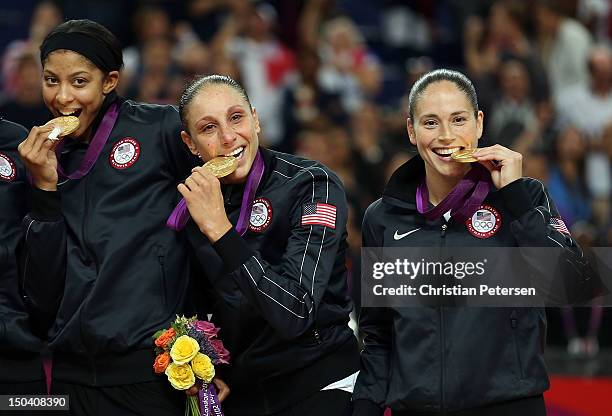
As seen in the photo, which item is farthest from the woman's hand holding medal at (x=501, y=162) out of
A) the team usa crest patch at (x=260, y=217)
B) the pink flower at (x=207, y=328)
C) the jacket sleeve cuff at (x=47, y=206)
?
the jacket sleeve cuff at (x=47, y=206)

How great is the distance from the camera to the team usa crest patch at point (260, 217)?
168 inches

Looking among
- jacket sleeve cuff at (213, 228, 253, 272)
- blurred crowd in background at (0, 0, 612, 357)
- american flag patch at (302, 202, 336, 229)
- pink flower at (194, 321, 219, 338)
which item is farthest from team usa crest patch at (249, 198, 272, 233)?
blurred crowd in background at (0, 0, 612, 357)

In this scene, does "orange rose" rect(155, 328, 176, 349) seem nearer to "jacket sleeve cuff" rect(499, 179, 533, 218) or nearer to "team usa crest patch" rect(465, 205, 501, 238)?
"team usa crest patch" rect(465, 205, 501, 238)

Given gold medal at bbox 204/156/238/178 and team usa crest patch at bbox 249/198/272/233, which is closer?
gold medal at bbox 204/156/238/178

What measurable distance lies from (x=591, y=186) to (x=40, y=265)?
7.08 meters

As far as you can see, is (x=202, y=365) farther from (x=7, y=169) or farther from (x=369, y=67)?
(x=369, y=67)

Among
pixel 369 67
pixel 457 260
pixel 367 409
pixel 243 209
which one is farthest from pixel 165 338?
pixel 369 67

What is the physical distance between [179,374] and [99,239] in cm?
59

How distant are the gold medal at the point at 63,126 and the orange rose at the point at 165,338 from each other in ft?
2.67

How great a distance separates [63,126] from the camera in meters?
4.25

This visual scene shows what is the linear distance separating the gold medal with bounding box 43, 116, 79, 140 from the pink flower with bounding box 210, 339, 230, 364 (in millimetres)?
928

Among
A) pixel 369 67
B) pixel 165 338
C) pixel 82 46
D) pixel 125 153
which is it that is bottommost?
pixel 165 338

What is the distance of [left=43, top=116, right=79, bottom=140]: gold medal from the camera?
4.18 metres

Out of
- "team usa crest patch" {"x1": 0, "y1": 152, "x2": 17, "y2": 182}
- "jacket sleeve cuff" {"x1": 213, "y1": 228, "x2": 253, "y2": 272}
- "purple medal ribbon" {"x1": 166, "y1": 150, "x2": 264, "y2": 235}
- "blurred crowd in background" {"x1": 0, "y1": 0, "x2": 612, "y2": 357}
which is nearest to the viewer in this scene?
"jacket sleeve cuff" {"x1": 213, "y1": 228, "x2": 253, "y2": 272}
